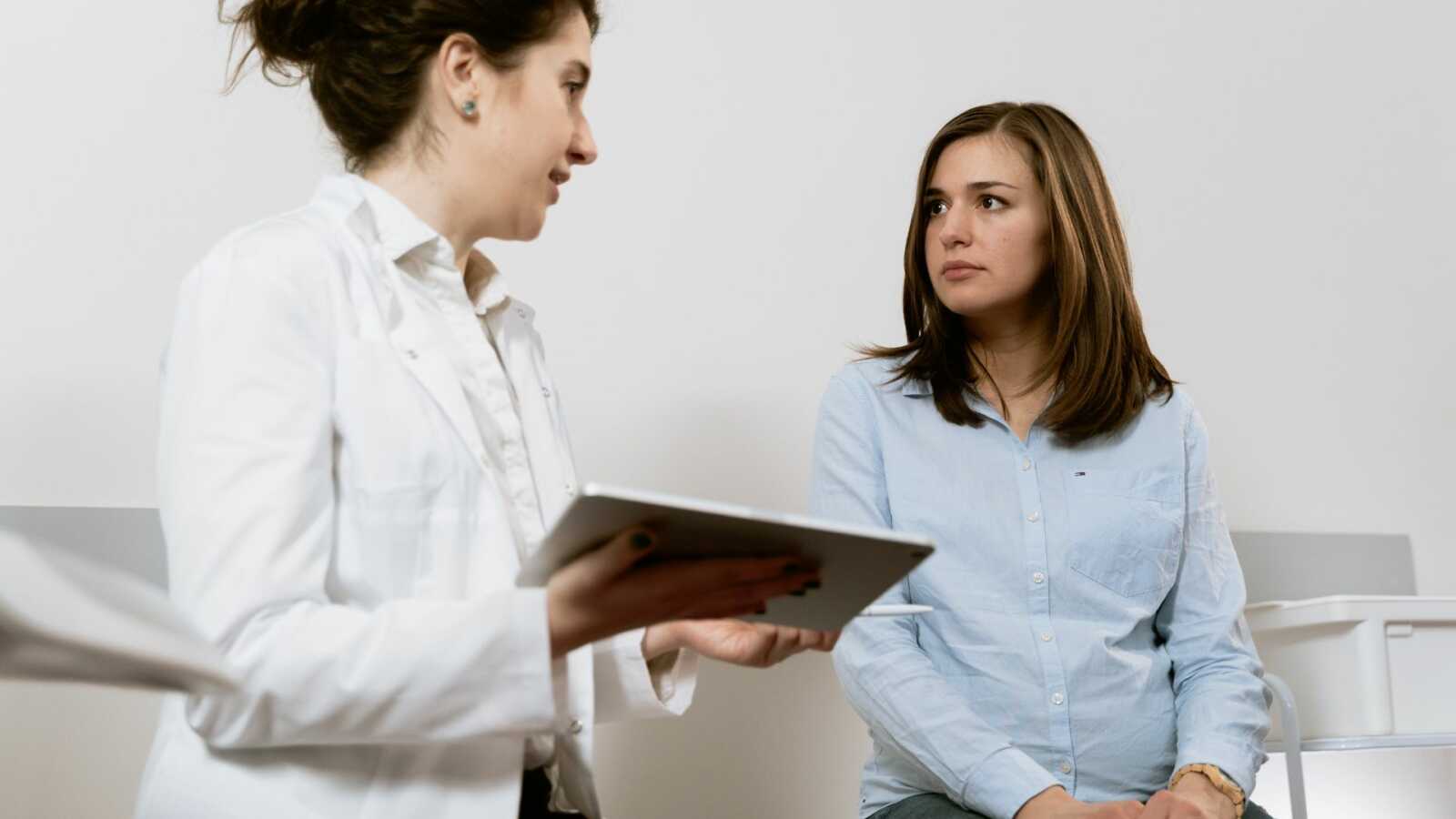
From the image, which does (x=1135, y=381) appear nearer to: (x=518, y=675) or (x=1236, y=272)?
(x=1236, y=272)

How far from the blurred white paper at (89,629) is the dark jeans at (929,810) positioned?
1.06m

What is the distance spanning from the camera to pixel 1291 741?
74.6 inches

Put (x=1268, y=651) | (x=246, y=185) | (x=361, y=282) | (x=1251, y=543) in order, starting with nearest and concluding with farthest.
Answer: (x=361, y=282) → (x=246, y=185) → (x=1268, y=651) → (x=1251, y=543)

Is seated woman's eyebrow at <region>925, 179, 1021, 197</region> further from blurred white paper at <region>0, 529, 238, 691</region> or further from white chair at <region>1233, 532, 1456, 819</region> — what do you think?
blurred white paper at <region>0, 529, 238, 691</region>

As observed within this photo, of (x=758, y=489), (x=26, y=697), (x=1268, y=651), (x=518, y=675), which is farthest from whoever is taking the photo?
(x=1268, y=651)

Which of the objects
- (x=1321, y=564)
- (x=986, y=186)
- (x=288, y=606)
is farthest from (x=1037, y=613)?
(x=1321, y=564)

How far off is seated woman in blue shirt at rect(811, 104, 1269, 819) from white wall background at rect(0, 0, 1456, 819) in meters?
0.34

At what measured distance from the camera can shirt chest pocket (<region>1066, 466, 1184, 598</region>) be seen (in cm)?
164

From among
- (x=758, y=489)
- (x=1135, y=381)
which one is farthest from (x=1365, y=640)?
(x=758, y=489)

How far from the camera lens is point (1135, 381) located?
176cm

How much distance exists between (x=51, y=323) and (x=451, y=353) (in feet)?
2.46

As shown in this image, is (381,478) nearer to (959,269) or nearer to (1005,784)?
(1005,784)

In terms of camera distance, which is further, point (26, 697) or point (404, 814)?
point (26, 697)

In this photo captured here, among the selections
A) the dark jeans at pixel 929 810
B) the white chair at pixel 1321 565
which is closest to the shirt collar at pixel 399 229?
the dark jeans at pixel 929 810
